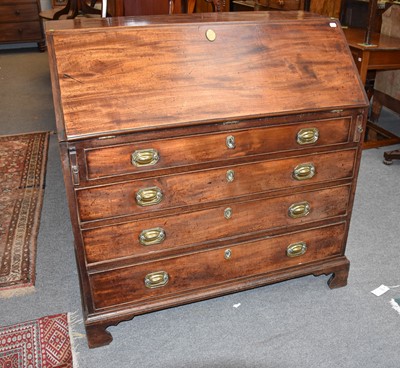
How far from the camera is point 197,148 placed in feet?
5.53

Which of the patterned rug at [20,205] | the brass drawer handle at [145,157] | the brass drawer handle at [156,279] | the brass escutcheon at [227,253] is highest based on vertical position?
the brass drawer handle at [145,157]

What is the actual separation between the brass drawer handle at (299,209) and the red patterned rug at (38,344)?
1.09 m

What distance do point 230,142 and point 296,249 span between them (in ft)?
2.14

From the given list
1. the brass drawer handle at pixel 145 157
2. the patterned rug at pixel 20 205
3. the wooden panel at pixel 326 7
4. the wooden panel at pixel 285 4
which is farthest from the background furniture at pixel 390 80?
the patterned rug at pixel 20 205

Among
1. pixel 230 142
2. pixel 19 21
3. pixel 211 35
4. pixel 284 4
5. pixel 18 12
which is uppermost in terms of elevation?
pixel 211 35

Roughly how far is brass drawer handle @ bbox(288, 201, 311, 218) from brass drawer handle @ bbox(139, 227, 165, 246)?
1.89 ft

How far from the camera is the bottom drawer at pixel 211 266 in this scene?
1817 millimetres

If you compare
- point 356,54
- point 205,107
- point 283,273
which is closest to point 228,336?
point 283,273

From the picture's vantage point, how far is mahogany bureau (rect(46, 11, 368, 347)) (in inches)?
62.6

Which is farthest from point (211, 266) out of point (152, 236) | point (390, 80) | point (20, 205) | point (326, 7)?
point (326, 7)

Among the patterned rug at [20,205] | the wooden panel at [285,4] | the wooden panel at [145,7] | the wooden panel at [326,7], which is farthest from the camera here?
the wooden panel at [285,4]

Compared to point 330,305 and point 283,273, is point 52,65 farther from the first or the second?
point 330,305

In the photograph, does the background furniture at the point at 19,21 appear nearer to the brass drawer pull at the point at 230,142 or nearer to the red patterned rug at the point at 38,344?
the red patterned rug at the point at 38,344

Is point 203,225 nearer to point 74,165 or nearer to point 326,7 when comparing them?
point 74,165
